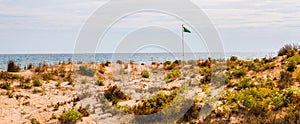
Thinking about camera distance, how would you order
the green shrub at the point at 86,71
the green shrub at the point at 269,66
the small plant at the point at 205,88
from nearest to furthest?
the small plant at the point at 205,88 → the green shrub at the point at 269,66 → the green shrub at the point at 86,71

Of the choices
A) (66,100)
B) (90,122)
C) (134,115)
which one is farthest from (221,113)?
(66,100)

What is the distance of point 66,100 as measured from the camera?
16016 mm

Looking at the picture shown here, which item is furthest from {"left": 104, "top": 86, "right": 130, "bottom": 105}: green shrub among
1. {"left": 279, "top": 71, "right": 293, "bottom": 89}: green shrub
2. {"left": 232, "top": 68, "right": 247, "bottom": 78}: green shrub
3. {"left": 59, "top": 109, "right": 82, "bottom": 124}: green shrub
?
{"left": 279, "top": 71, "right": 293, "bottom": 89}: green shrub

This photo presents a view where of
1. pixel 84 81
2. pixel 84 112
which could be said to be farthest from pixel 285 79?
pixel 84 81

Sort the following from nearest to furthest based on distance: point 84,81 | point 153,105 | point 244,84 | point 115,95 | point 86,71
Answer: point 153,105, point 244,84, point 115,95, point 84,81, point 86,71

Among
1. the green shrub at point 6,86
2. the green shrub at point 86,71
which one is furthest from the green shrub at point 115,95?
the green shrub at point 86,71

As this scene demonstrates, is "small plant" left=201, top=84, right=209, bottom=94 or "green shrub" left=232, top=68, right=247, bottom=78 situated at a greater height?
"green shrub" left=232, top=68, right=247, bottom=78

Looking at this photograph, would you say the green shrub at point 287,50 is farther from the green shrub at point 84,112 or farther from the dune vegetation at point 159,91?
the green shrub at point 84,112

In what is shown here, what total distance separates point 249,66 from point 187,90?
203 inches

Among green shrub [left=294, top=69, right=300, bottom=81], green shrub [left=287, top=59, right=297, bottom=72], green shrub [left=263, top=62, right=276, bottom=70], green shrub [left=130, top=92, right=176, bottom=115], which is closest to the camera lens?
green shrub [left=130, top=92, right=176, bottom=115]

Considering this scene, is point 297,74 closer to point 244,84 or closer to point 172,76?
point 244,84

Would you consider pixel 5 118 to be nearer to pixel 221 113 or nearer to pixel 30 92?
pixel 30 92

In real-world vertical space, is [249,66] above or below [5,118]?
above

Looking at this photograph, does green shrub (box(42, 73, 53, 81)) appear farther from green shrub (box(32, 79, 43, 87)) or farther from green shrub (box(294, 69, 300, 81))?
green shrub (box(294, 69, 300, 81))
